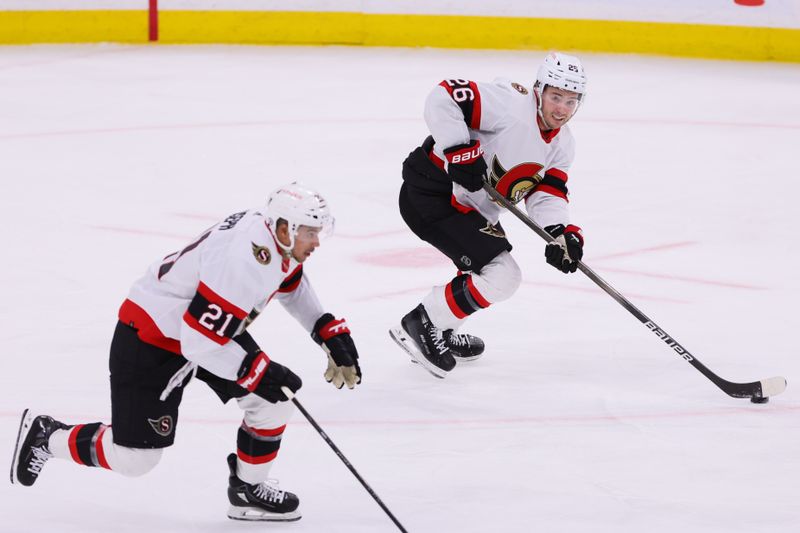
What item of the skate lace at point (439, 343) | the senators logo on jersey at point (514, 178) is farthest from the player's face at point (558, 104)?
the skate lace at point (439, 343)

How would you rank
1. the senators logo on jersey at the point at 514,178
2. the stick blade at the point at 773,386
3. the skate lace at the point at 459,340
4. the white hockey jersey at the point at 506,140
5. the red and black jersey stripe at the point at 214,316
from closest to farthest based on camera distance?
the red and black jersey stripe at the point at 214,316, the stick blade at the point at 773,386, the white hockey jersey at the point at 506,140, the senators logo on jersey at the point at 514,178, the skate lace at the point at 459,340

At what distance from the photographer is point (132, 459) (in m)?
3.09

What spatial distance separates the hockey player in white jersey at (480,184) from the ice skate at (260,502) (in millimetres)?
1113

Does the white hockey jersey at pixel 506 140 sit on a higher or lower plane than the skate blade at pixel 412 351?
higher

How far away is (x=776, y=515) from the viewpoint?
10.8ft

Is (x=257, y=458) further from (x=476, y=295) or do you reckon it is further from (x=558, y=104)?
(x=558, y=104)

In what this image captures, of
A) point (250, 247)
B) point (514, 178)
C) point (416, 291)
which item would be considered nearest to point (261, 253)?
point (250, 247)

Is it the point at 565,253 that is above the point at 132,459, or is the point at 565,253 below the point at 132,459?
above

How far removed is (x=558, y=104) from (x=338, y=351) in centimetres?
127

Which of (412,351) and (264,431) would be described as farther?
(412,351)

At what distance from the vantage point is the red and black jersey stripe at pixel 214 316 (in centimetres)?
289

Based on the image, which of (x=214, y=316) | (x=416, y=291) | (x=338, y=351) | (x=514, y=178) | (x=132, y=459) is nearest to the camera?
(x=214, y=316)

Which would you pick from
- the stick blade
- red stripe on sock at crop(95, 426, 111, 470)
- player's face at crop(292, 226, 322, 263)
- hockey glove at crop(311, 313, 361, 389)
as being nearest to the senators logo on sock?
red stripe on sock at crop(95, 426, 111, 470)

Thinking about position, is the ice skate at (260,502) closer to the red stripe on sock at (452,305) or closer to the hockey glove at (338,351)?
the hockey glove at (338,351)
